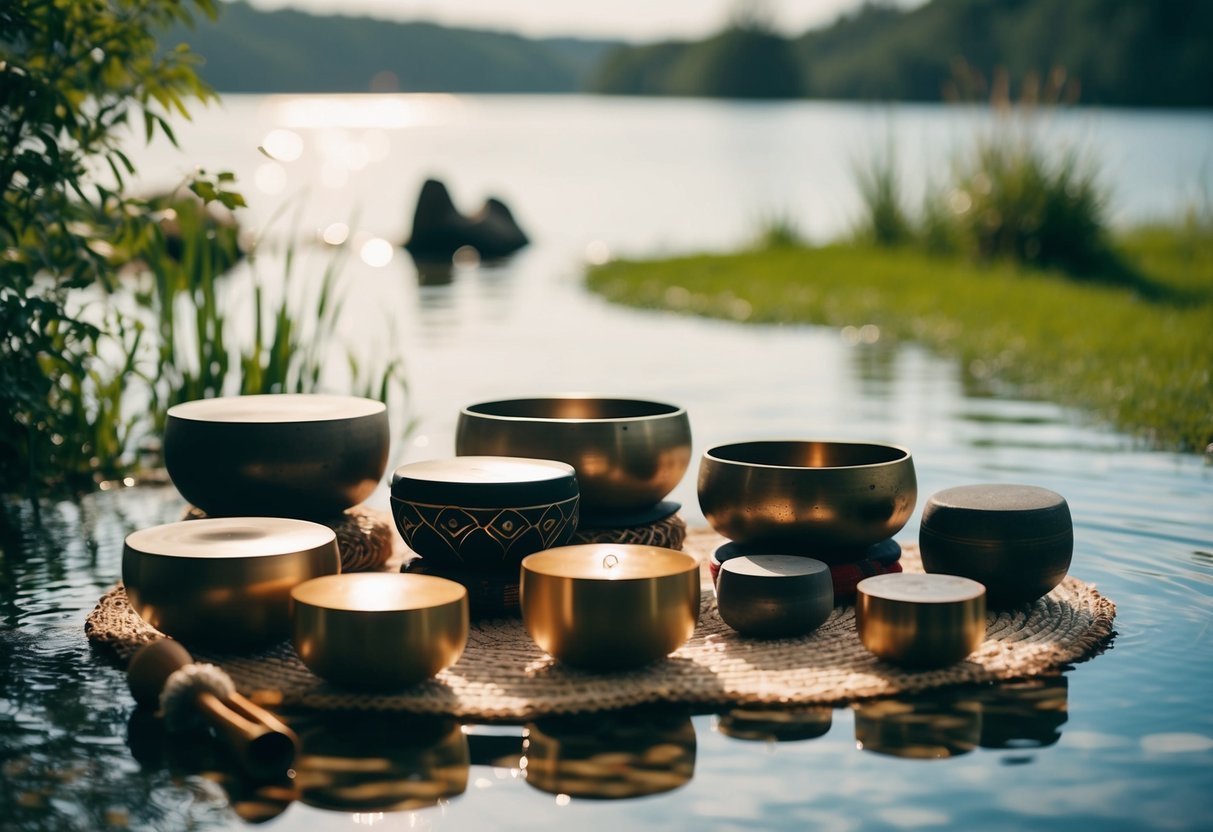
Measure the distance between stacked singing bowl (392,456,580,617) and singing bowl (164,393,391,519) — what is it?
9.0 inches

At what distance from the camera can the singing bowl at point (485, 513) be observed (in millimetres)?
2770

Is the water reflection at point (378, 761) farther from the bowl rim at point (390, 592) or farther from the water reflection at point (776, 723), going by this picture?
the water reflection at point (776, 723)

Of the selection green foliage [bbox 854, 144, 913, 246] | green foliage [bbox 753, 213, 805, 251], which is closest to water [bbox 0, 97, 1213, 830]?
green foliage [bbox 854, 144, 913, 246]

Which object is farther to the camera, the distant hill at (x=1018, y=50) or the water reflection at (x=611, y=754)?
the distant hill at (x=1018, y=50)

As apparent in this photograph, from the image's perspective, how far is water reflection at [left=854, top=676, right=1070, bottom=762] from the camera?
2.36 meters

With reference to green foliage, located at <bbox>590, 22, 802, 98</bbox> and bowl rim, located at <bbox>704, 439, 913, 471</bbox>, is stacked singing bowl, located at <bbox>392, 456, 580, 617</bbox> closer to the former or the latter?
bowl rim, located at <bbox>704, 439, 913, 471</bbox>

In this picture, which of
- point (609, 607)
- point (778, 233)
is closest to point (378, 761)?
point (609, 607)

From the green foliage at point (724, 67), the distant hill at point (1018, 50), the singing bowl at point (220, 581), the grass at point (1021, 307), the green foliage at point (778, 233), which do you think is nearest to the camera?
the singing bowl at point (220, 581)

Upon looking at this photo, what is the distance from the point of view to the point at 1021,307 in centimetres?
817

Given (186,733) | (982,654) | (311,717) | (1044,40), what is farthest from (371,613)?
(1044,40)

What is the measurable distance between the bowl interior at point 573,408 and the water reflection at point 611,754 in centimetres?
109

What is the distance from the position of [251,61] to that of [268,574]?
6762cm

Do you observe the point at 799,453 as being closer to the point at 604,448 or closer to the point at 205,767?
the point at 604,448

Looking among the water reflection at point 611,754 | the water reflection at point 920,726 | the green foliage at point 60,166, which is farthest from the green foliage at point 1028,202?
the water reflection at point 611,754
